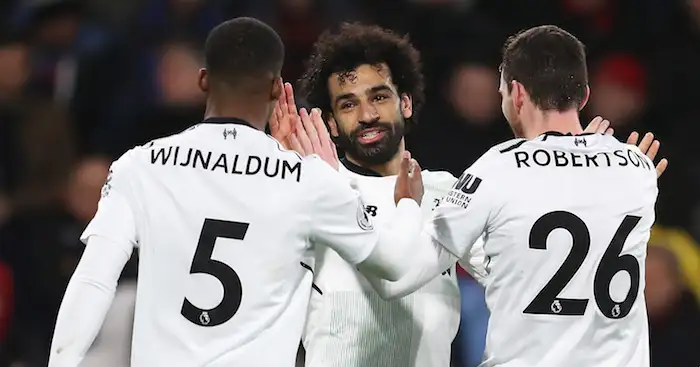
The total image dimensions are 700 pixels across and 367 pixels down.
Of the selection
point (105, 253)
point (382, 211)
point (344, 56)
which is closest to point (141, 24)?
point (344, 56)

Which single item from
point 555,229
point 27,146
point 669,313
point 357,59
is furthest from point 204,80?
point 27,146

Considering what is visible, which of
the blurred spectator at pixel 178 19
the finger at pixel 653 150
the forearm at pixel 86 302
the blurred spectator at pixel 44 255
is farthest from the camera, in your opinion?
the blurred spectator at pixel 178 19

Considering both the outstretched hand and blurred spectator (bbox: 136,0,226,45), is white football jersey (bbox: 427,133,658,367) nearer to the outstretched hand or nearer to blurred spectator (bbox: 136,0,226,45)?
the outstretched hand

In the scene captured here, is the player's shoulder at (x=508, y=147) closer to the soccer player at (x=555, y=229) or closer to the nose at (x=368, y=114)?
the soccer player at (x=555, y=229)

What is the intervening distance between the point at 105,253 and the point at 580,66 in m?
1.76

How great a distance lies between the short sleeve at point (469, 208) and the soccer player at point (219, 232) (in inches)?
16.3

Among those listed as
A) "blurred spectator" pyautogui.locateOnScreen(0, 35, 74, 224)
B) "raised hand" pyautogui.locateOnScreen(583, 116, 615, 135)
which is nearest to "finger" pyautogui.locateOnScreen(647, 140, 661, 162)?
"raised hand" pyautogui.locateOnScreen(583, 116, 615, 135)

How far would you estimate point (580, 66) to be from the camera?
4672 millimetres

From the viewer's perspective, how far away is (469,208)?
4.53m

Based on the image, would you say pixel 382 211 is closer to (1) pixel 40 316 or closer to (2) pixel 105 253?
(2) pixel 105 253

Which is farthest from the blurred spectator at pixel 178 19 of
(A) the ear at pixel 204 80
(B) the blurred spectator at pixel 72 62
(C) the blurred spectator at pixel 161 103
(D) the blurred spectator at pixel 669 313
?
(A) the ear at pixel 204 80

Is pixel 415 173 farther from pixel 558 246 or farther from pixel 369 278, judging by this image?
pixel 558 246

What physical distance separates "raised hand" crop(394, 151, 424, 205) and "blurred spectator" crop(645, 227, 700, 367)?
2.20 metres

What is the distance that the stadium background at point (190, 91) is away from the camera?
7.47 m
